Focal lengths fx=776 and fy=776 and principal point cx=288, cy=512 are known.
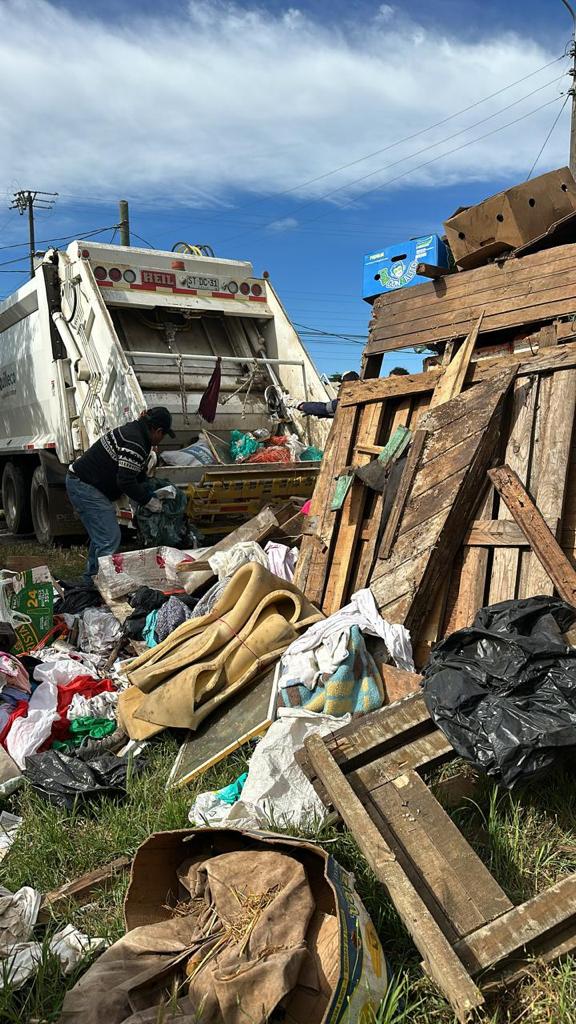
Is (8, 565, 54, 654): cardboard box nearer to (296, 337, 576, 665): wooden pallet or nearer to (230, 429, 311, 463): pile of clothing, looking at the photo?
(296, 337, 576, 665): wooden pallet

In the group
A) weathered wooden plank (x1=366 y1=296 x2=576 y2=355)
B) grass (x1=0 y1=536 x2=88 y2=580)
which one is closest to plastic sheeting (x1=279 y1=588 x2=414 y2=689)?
weathered wooden plank (x1=366 y1=296 x2=576 y2=355)

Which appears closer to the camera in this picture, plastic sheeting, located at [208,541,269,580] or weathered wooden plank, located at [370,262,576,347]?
weathered wooden plank, located at [370,262,576,347]

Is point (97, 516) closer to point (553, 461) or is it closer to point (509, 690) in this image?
point (553, 461)

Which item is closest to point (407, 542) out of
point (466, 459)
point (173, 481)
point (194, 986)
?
point (466, 459)

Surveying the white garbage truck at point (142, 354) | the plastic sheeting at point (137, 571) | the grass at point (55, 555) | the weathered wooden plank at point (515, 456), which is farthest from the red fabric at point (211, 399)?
the weathered wooden plank at point (515, 456)

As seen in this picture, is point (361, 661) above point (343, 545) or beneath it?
beneath

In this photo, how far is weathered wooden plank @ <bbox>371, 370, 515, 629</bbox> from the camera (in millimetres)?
3629

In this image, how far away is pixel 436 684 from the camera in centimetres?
271

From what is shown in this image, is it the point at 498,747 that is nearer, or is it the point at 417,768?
the point at 498,747

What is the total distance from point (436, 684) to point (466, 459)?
1.35 metres

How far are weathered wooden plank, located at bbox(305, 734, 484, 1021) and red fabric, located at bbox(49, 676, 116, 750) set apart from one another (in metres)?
1.60

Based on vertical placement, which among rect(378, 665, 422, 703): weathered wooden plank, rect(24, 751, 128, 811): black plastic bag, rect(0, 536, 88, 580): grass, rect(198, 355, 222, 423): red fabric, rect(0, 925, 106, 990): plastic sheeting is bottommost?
rect(0, 925, 106, 990): plastic sheeting

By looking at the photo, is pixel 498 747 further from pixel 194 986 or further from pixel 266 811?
pixel 194 986

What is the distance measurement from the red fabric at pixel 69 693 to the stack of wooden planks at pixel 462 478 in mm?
1249
